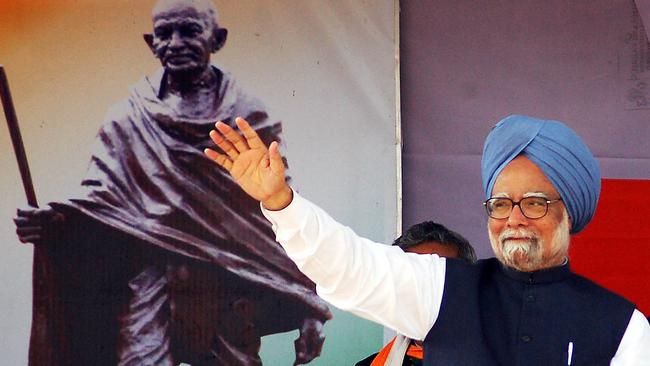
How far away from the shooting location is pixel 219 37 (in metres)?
3.23

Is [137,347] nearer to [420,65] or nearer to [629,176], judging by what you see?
[420,65]

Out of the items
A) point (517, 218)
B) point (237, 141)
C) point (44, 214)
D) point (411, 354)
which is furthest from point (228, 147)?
point (44, 214)

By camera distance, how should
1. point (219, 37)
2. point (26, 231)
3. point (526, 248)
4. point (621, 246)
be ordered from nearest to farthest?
point (526, 248) → point (26, 231) → point (219, 37) → point (621, 246)

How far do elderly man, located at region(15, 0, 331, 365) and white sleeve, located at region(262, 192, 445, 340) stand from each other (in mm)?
1486

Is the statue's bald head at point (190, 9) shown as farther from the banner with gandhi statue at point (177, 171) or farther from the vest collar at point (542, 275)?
the vest collar at point (542, 275)

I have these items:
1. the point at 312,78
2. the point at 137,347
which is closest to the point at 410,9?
the point at 312,78

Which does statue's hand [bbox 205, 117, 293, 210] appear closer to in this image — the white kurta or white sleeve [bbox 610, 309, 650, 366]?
the white kurta

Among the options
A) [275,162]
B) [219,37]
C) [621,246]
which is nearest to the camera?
[275,162]

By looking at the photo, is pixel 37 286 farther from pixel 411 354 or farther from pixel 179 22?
pixel 411 354

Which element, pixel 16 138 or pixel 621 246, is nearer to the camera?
pixel 16 138

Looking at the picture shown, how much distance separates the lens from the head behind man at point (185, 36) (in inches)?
126

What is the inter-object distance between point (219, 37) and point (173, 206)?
0.62 meters

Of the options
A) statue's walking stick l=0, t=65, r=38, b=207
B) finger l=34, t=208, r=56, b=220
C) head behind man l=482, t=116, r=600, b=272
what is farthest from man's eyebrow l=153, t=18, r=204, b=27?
head behind man l=482, t=116, r=600, b=272

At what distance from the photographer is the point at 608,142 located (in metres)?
3.42
